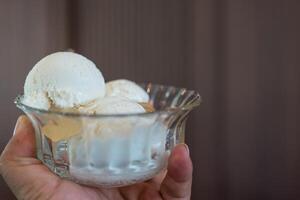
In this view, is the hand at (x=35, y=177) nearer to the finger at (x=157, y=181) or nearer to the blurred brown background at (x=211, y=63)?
the finger at (x=157, y=181)

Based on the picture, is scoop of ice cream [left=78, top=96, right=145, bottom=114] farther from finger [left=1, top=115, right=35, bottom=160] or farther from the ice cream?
finger [left=1, top=115, right=35, bottom=160]

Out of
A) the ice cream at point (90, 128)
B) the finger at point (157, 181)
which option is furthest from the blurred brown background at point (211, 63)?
the ice cream at point (90, 128)

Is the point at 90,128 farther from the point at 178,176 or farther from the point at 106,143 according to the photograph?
the point at 178,176

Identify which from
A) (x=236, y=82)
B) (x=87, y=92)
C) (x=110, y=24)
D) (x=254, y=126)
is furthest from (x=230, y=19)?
(x=87, y=92)

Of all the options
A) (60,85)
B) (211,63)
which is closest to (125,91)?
(60,85)

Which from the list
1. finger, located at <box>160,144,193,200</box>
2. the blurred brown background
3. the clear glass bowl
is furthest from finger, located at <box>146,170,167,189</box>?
the blurred brown background

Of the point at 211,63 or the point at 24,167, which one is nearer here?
the point at 24,167

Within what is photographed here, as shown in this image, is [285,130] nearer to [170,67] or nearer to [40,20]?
[170,67]

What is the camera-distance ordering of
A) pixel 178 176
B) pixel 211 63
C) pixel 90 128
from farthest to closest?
pixel 211 63
pixel 178 176
pixel 90 128
